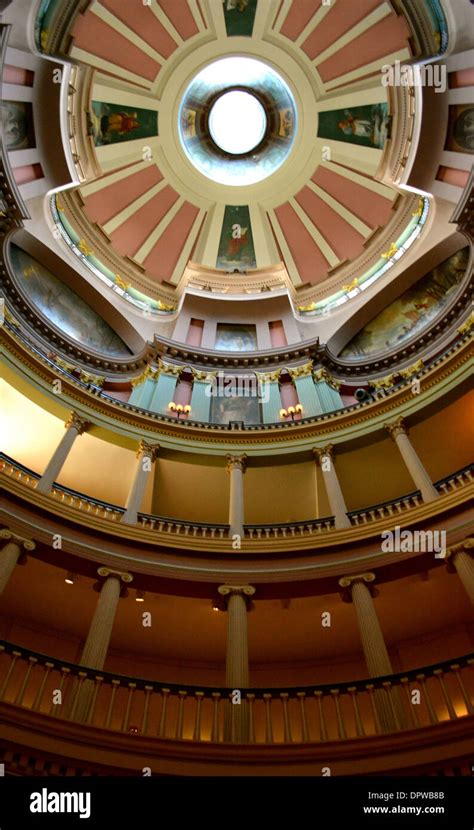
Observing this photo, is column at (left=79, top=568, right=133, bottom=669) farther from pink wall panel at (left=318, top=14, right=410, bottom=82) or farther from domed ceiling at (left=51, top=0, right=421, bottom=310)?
pink wall panel at (left=318, top=14, right=410, bottom=82)

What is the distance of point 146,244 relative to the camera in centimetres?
3136

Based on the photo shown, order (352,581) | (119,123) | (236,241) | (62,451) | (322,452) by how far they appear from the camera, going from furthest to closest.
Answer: (236,241) < (119,123) < (322,452) < (62,451) < (352,581)

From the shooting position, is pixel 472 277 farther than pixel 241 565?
Yes

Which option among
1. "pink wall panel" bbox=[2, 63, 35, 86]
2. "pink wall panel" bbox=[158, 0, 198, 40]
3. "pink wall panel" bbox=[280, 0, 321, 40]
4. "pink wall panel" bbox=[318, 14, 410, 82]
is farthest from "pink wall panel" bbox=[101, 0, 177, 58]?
"pink wall panel" bbox=[318, 14, 410, 82]

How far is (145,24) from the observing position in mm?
27812

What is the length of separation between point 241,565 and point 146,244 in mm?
23034

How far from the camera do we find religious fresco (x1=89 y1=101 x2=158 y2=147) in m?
27.7

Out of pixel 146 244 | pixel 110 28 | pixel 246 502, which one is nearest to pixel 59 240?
pixel 146 244

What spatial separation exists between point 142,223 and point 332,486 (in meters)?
22.1

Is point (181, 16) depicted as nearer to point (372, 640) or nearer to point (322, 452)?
point (322, 452)

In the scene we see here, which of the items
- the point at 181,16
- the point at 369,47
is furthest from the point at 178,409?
the point at 181,16

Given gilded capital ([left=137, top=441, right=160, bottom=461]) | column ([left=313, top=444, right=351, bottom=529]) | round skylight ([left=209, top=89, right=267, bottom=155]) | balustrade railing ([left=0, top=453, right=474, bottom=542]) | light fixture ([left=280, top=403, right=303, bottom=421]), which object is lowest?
balustrade railing ([left=0, top=453, right=474, bottom=542])

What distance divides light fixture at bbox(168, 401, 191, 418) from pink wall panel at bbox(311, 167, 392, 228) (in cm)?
1550

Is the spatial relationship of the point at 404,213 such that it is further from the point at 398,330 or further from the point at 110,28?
the point at 110,28
